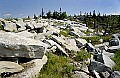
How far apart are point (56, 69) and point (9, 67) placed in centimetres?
260

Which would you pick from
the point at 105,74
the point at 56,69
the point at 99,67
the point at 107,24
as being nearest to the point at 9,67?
the point at 56,69

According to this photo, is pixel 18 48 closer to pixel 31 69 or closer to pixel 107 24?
pixel 31 69

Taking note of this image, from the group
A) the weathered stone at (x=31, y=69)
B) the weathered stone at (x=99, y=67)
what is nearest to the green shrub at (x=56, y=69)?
the weathered stone at (x=31, y=69)

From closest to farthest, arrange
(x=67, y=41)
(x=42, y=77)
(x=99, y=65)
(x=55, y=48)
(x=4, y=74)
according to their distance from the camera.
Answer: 1. (x=4, y=74)
2. (x=42, y=77)
3. (x=99, y=65)
4. (x=55, y=48)
5. (x=67, y=41)

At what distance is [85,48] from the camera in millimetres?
17125

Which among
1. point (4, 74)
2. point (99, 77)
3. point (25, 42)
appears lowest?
point (99, 77)

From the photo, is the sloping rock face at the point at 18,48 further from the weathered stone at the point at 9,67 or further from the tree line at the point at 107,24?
A: the tree line at the point at 107,24

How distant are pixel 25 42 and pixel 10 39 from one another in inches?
24.9

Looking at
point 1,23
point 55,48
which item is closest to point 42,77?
point 55,48

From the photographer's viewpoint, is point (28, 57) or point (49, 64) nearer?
point (28, 57)

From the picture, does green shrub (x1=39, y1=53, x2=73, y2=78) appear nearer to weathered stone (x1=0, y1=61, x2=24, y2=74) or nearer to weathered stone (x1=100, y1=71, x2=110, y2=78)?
weathered stone (x1=0, y1=61, x2=24, y2=74)

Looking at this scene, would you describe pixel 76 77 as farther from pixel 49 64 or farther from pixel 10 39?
pixel 10 39

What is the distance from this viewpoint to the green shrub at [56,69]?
399 inches

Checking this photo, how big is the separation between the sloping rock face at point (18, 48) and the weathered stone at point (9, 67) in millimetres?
395
